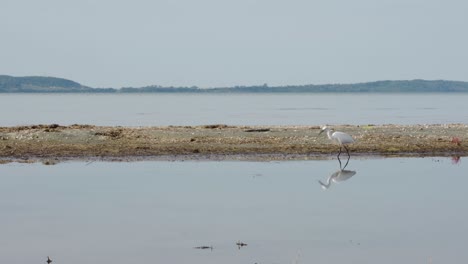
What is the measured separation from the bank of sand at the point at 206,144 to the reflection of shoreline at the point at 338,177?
12.0ft

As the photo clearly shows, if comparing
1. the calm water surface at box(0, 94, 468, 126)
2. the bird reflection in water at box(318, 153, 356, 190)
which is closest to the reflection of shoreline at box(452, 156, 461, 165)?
the bird reflection in water at box(318, 153, 356, 190)

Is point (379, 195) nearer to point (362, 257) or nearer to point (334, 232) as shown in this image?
point (334, 232)

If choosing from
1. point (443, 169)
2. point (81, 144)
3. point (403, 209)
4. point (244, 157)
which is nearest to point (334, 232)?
point (403, 209)

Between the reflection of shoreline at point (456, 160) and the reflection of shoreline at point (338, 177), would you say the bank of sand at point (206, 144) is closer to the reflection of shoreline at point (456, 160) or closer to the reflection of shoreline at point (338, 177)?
the reflection of shoreline at point (456, 160)

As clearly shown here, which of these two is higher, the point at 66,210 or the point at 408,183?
the point at 408,183

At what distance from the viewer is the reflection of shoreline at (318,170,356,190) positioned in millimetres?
20266

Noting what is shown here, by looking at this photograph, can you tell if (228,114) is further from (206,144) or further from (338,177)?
(338,177)

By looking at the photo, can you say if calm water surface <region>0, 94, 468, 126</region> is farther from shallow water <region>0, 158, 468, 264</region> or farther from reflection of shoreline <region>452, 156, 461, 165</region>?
shallow water <region>0, 158, 468, 264</region>

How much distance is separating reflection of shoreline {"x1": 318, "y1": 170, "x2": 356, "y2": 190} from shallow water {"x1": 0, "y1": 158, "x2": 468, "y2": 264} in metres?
0.02

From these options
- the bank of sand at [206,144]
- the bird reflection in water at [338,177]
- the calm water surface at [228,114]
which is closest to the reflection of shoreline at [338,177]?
the bird reflection in water at [338,177]

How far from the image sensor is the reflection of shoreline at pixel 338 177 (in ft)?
66.5

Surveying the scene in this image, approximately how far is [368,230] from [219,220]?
2.56m

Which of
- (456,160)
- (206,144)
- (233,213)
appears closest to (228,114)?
(206,144)

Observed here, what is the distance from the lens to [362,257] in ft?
40.3
